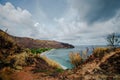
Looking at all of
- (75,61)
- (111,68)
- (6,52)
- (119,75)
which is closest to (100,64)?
(111,68)

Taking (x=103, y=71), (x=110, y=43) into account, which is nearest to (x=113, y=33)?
(x=110, y=43)

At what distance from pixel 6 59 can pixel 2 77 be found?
3529mm

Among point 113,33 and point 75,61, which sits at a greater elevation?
point 113,33

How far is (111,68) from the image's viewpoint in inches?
434

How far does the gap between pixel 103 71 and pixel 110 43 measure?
323 inches

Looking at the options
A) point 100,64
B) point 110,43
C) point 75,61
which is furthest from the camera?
point 110,43

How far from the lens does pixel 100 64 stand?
38.1 feet

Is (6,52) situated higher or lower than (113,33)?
lower

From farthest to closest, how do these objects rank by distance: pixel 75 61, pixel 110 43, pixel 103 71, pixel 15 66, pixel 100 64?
pixel 110 43 → pixel 75 61 → pixel 15 66 → pixel 100 64 → pixel 103 71

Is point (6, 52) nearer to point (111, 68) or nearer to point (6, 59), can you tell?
point (6, 59)

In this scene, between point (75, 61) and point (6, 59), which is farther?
point (75, 61)

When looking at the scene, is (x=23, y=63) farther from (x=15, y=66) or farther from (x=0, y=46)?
(x=0, y=46)

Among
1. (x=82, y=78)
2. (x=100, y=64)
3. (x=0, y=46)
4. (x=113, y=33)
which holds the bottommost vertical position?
(x=82, y=78)

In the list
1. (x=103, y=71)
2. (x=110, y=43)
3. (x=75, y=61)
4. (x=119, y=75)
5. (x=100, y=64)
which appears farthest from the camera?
(x=110, y=43)
